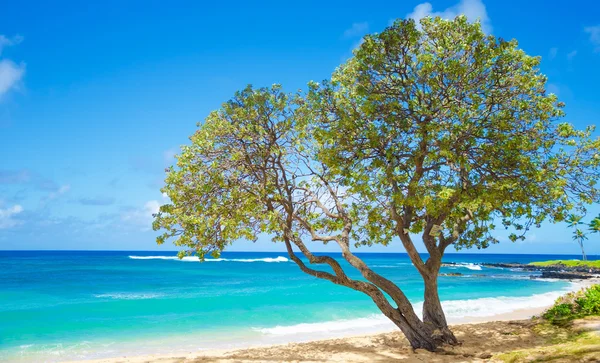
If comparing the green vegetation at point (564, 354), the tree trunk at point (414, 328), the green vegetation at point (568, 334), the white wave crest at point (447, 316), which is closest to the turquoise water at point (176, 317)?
the white wave crest at point (447, 316)

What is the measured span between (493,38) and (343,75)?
129 inches

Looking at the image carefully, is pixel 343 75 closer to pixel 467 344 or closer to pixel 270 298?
pixel 467 344

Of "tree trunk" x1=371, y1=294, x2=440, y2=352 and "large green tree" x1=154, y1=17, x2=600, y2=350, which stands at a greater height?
"large green tree" x1=154, y1=17, x2=600, y2=350

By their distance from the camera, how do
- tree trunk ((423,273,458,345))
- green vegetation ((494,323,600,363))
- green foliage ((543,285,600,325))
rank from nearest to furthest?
green vegetation ((494,323,600,363))
tree trunk ((423,273,458,345))
green foliage ((543,285,600,325))

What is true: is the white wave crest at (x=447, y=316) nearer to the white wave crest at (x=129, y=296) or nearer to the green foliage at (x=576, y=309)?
the green foliage at (x=576, y=309)

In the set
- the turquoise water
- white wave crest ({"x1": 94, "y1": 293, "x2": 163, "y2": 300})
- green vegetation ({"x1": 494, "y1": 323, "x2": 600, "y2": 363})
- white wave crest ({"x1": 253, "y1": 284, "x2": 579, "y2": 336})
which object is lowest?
white wave crest ({"x1": 253, "y1": 284, "x2": 579, "y2": 336})

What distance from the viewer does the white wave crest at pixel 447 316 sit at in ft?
61.5

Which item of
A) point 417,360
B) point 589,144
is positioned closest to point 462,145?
point 589,144

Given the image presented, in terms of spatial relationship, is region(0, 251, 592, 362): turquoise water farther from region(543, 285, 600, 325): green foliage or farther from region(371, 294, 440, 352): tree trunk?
region(543, 285, 600, 325): green foliage

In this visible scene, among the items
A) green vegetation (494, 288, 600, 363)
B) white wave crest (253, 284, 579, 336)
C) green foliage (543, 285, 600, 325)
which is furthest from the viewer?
white wave crest (253, 284, 579, 336)

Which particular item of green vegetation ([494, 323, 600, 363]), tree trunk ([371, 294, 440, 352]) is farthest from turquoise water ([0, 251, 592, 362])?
green vegetation ([494, 323, 600, 363])

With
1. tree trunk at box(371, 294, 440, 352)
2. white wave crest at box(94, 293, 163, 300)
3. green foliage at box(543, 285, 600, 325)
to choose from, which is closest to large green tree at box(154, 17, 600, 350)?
tree trunk at box(371, 294, 440, 352)

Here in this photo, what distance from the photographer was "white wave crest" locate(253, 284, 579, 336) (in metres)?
18.8

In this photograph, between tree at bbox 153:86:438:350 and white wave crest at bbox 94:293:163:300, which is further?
white wave crest at bbox 94:293:163:300
